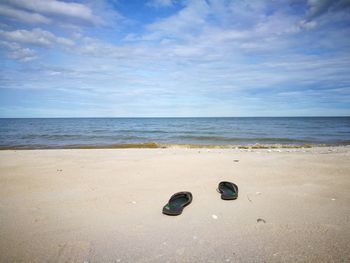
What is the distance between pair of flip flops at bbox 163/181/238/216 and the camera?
3494 mm

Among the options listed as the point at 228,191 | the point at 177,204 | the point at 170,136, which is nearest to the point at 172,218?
the point at 177,204

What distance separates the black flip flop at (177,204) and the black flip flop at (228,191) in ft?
2.46

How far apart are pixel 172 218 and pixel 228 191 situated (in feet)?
5.32

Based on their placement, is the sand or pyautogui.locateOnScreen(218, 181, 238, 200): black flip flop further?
pyautogui.locateOnScreen(218, 181, 238, 200): black flip flop

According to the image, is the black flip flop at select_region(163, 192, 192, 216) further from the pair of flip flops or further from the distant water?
the distant water

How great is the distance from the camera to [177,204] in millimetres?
3865

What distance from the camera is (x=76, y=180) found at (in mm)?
5414

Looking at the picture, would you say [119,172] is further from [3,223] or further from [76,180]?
[3,223]

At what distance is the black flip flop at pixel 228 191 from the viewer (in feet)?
13.3

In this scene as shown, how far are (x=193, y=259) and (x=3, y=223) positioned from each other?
307cm

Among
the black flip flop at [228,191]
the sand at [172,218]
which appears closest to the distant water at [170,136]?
the sand at [172,218]

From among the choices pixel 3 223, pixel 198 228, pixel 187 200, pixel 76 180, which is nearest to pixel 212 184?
pixel 187 200

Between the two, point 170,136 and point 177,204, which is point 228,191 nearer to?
point 177,204

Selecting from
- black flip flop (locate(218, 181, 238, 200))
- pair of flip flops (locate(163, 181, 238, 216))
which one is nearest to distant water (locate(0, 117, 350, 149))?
black flip flop (locate(218, 181, 238, 200))
